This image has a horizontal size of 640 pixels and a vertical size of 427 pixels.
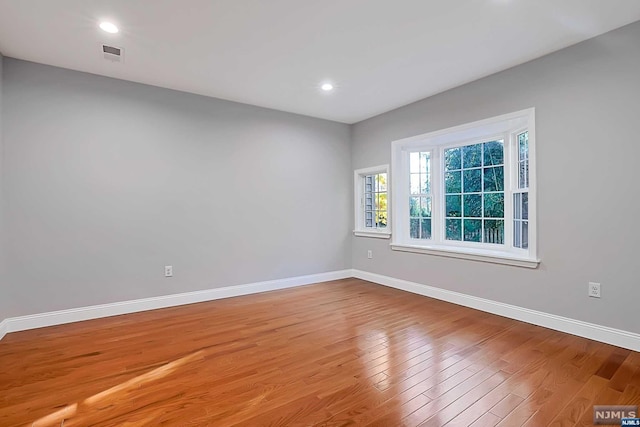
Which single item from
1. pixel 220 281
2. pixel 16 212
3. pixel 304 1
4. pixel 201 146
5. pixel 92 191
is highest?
pixel 304 1

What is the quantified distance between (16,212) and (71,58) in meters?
1.60

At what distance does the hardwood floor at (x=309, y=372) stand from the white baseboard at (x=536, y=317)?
0.10 metres

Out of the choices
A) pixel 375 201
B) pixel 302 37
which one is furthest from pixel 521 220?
pixel 302 37

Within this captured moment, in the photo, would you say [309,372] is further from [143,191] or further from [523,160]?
[523,160]

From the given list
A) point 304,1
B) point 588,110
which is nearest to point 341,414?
point 304,1

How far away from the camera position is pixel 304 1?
2.19 meters

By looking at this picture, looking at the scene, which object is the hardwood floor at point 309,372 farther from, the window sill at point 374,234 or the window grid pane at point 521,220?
the window sill at point 374,234

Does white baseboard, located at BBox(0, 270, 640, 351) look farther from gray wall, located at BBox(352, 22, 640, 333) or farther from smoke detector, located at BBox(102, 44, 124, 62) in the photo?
smoke detector, located at BBox(102, 44, 124, 62)

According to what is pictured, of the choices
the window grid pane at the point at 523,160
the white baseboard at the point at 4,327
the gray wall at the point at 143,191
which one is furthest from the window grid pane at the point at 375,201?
the white baseboard at the point at 4,327

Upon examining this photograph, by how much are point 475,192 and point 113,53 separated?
4330 mm

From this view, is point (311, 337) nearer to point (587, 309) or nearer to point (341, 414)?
point (341, 414)

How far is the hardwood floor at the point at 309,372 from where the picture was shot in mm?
1736

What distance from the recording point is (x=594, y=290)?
8.77 ft

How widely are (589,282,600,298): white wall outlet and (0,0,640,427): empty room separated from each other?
18mm
